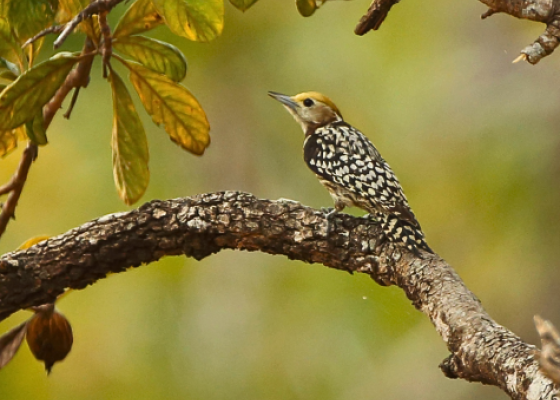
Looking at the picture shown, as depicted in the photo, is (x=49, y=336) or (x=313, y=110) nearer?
(x=49, y=336)

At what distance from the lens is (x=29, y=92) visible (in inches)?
58.1

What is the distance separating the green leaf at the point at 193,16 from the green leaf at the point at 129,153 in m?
0.39

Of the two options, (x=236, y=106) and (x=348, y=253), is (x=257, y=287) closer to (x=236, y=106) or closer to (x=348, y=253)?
(x=236, y=106)

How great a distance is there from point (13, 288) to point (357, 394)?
9.02 ft

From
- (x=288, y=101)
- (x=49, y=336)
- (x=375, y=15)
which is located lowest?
(x=49, y=336)

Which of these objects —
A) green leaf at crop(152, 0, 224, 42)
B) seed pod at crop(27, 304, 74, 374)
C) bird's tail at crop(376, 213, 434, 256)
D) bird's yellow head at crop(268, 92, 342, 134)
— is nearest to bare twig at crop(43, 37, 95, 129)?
green leaf at crop(152, 0, 224, 42)

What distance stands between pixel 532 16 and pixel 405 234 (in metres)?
0.59

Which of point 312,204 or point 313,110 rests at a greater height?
point 313,110

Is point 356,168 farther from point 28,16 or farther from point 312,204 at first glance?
point 312,204

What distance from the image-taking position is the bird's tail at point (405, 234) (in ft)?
5.54

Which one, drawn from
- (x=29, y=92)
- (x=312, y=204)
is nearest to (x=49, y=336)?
(x=29, y=92)

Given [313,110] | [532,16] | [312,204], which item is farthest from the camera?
[312,204]

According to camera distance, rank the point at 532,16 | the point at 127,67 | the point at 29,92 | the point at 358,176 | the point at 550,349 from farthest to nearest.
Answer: the point at 358,176 → the point at 127,67 → the point at 29,92 → the point at 532,16 → the point at 550,349

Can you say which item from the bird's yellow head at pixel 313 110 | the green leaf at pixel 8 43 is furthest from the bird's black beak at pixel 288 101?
the green leaf at pixel 8 43
